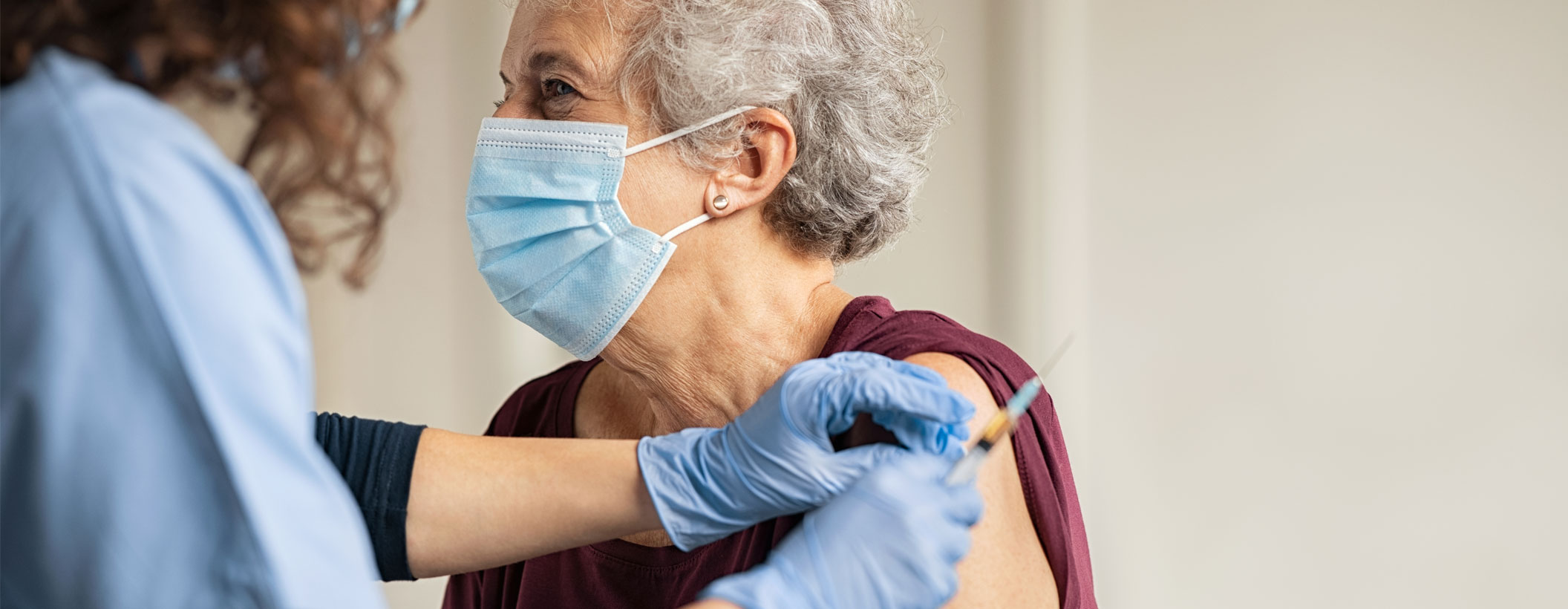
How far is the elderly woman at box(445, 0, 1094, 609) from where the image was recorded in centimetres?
130

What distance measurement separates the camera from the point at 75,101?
0.62 m

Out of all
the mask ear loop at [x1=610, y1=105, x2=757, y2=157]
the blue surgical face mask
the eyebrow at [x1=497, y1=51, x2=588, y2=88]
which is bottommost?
the blue surgical face mask

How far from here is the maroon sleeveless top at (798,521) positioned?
117cm

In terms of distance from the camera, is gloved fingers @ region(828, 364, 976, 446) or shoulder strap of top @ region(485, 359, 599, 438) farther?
shoulder strap of top @ region(485, 359, 599, 438)

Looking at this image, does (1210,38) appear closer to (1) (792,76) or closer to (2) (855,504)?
(1) (792,76)

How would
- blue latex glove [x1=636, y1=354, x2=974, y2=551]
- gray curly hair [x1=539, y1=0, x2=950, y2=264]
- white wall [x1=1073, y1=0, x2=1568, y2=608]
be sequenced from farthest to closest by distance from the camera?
1. white wall [x1=1073, y1=0, x2=1568, y2=608]
2. gray curly hair [x1=539, y1=0, x2=950, y2=264]
3. blue latex glove [x1=636, y1=354, x2=974, y2=551]

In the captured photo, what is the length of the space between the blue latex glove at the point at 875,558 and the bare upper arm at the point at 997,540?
18 centimetres

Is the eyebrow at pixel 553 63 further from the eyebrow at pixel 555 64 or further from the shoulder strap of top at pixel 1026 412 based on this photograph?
the shoulder strap of top at pixel 1026 412

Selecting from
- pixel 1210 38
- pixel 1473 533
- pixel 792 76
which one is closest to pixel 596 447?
pixel 792 76

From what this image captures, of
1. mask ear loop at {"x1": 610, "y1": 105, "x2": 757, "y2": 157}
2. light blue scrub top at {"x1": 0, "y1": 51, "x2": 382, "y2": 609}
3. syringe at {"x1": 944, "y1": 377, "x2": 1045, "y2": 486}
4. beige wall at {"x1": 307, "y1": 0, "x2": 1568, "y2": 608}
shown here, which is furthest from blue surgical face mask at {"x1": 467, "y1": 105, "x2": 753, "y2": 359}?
beige wall at {"x1": 307, "y1": 0, "x2": 1568, "y2": 608}

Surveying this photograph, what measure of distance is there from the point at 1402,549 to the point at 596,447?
1.75 m

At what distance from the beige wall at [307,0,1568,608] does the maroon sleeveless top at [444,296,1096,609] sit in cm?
103

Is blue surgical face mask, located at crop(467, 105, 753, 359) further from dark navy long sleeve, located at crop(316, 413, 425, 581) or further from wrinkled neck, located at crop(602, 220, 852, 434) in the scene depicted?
dark navy long sleeve, located at crop(316, 413, 425, 581)

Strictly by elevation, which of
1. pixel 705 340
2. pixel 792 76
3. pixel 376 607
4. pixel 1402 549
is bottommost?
pixel 1402 549
